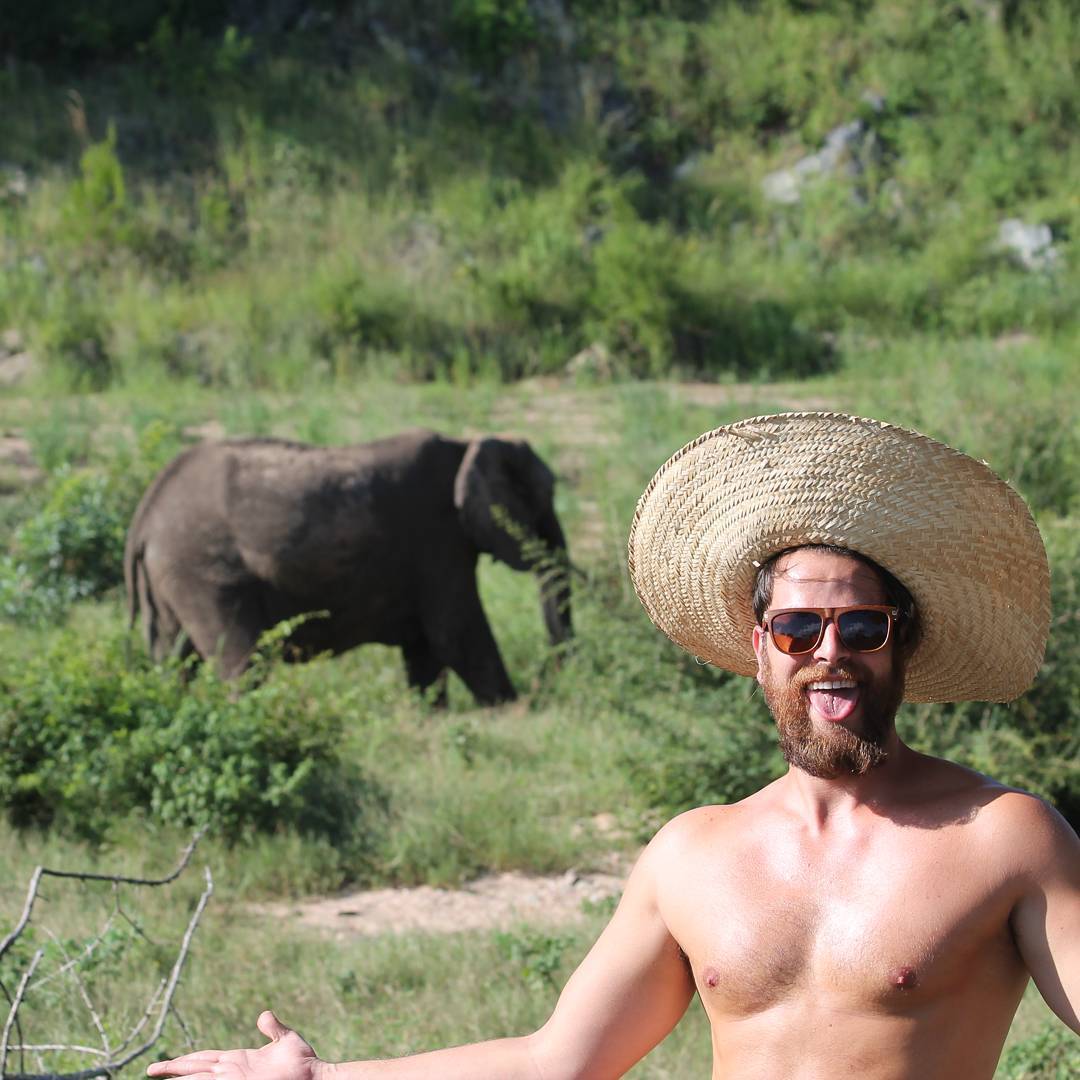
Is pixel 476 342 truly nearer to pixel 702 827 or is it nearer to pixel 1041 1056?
pixel 1041 1056

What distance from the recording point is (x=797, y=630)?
2.67 meters

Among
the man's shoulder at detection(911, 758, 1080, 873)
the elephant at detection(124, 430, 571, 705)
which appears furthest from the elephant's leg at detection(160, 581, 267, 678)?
the man's shoulder at detection(911, 758, 1080, 873)

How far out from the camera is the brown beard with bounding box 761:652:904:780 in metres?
2.63

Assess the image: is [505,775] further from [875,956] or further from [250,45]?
[250,45]

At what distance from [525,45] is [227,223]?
6.25 meters

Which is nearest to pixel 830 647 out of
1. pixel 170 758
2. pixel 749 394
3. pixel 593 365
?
pixel 170 758

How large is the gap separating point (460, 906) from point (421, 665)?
355 centimetres

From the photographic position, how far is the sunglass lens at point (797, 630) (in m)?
2.67

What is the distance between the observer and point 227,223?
845 inches

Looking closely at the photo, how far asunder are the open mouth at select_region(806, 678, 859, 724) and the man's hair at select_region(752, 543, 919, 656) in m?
0.16

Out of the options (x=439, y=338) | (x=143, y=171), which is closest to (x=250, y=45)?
(x=143, y=171)

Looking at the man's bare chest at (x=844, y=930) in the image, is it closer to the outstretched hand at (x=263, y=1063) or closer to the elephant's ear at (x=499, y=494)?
the outstretched hand at (x=263, y=1063)

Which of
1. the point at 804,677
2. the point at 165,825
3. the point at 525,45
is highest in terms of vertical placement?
the point at 525,45

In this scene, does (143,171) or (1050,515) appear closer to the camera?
(1050,515)
